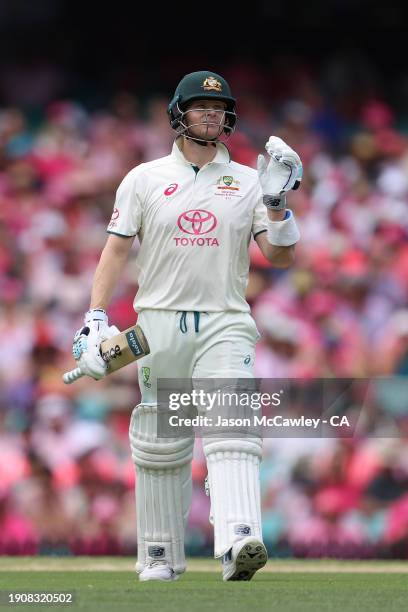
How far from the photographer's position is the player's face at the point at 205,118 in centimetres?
538

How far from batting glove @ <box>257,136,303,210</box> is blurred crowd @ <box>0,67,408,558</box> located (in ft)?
9.49

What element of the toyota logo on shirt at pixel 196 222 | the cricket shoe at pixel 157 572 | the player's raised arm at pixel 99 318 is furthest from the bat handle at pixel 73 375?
the cricket shoe at pixel 157 572

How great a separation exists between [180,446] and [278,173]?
1.05m

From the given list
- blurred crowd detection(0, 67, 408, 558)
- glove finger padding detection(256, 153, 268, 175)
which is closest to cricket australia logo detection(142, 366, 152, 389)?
glove finger padding detection(256, 153, 268, 175)

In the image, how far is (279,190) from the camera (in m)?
5.11

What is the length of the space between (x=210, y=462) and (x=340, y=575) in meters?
1.09

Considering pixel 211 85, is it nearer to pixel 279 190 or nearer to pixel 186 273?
pixel 279 190

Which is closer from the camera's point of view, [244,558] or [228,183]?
[244,558]

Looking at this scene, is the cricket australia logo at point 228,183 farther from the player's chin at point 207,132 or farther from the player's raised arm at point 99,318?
the player's raised arm at point 99,318

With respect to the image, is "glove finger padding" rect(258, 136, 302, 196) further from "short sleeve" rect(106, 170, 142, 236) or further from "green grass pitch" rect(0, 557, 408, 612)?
"green grass pitch" rect(0, 557, 408, 612)

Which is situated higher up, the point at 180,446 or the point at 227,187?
the point at 227,187

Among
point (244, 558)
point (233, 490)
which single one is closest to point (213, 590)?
point (244, 558)

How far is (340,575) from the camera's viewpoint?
230 inches

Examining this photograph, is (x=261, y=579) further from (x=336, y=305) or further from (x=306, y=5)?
(x=306, y=5)
